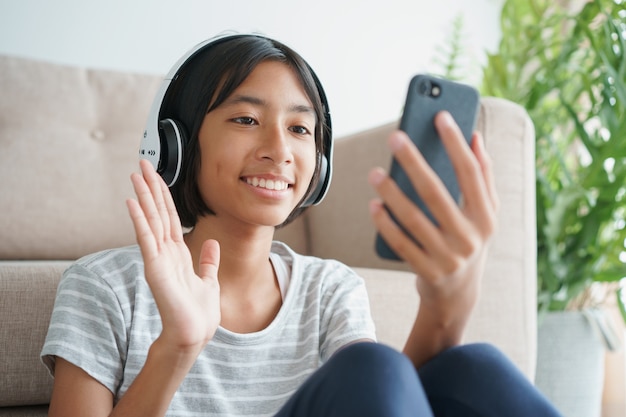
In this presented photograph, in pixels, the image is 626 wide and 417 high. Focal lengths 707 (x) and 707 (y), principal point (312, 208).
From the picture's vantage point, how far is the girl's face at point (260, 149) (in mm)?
967

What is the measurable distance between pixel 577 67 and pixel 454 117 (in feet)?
5.53

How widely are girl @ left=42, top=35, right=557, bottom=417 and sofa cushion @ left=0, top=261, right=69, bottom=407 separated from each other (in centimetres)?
14

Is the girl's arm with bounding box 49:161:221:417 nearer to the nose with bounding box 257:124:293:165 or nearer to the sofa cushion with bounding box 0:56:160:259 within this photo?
the nose with bounding box 257:124:293:165

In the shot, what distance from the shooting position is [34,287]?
1046mm

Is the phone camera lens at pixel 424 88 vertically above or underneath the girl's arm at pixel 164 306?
above

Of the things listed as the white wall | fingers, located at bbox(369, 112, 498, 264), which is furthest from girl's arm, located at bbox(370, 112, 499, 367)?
the white wall

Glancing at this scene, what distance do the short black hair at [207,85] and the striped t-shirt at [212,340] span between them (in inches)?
4.7

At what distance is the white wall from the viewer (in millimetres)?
2207

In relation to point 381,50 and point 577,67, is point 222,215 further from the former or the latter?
point 381,50

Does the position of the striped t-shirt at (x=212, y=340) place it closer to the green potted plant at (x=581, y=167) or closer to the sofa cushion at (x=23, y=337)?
the sofa cushion at (x=23, y=337)

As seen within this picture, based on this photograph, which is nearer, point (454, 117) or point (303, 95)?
point (454, 117)

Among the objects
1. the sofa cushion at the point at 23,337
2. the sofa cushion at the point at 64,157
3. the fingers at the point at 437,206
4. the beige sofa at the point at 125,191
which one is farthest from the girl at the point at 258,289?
the sofa cushion at the point at 64,157

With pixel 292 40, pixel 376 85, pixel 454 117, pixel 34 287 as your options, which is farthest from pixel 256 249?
pixel 376 85

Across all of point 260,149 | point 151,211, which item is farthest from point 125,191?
point 151,211
